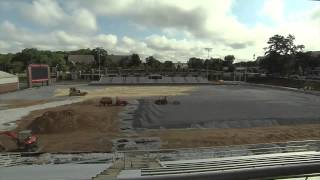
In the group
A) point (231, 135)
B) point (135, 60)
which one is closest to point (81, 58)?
point (135, 60)

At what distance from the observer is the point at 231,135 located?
26.6 m

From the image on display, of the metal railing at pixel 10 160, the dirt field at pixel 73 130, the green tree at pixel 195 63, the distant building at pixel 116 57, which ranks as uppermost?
the distant building at pixel 116 57

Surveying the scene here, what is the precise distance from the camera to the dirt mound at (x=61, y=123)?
29.7 metres

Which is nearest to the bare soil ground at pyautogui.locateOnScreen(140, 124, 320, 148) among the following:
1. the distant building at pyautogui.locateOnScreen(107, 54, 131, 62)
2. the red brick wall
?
the red brick wall

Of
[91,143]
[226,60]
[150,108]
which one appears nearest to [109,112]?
[150,108]

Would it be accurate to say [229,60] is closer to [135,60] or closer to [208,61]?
[208,61]

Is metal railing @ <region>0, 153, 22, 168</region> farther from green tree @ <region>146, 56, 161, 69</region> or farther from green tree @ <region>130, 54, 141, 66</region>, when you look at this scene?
green tree @ <region>146, 56, 161, 69</region>

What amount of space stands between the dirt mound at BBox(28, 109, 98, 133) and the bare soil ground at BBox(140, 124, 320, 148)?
5182 millimetres

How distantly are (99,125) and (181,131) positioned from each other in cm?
627

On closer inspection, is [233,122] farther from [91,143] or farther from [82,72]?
[82,72]

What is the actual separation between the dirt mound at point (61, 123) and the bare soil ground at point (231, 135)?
17.0 feet

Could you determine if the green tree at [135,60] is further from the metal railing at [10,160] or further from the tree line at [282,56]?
the metal railing at [10,160]

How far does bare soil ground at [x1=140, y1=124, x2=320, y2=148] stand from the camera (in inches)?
958

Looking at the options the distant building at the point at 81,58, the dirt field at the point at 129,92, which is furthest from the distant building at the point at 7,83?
the distant building at the point at 81,58
